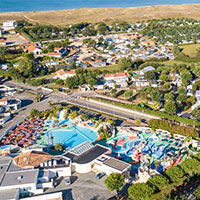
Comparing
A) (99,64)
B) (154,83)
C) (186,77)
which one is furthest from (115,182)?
(99,64)

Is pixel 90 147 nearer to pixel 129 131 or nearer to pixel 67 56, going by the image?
pixel 129 131

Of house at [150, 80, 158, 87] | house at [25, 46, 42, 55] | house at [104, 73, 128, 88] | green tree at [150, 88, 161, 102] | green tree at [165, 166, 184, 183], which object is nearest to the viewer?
green tree at [165, 166, 184, 183]

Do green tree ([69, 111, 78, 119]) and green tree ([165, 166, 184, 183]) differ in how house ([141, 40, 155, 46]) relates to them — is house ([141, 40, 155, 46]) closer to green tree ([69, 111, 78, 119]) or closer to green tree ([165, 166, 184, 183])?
green tree ([69, 111, 78, 119])

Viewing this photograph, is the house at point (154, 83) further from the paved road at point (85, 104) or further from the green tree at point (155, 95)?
the paved road at point (85, 104)

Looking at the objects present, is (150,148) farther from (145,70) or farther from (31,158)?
(145,70)

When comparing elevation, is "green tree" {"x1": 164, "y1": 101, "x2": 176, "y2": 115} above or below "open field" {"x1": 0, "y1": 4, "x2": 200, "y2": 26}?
below

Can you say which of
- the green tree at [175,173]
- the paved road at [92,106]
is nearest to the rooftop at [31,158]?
the green tree at [175,173]

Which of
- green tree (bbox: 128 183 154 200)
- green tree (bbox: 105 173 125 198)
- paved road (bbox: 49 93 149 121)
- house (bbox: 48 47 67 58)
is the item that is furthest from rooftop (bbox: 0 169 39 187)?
house (bbox: 48 47 67 58)

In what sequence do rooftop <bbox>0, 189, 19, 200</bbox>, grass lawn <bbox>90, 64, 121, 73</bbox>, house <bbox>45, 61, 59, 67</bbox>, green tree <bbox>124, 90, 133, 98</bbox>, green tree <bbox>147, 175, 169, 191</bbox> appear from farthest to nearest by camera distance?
1. house <bbox>45, 61, 59, 67</bbox>
2. grass lawn <bbox>90, 64, 121, 73</bbox>
3. green tree <bbox>124, 90, 133, 98</bbox>
4. green tree <bbox>147, 175, 169, 191</bbox>
5. rooftop <bbox>0, 189, 19, 200</bbox>
